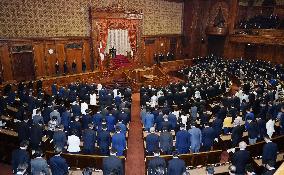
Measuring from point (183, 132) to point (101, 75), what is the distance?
12.4m

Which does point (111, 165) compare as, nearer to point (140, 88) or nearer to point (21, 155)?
point (21, 155)

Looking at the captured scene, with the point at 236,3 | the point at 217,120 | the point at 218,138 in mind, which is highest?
the point at 236,3

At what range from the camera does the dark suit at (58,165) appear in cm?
670

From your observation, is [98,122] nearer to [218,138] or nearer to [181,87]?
[218,138]

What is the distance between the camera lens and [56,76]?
19.2m

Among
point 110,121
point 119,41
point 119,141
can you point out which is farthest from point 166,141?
point 119,41

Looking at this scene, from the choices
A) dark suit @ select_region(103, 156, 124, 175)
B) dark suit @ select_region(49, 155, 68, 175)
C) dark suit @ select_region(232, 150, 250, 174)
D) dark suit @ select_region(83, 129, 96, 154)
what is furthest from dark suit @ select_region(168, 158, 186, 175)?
dark suit @ select_region(83, 129, 96, 154)

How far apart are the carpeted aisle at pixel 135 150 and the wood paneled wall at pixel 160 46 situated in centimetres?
1128

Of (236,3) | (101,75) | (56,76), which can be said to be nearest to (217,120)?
(101,75)

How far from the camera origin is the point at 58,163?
6707 mm

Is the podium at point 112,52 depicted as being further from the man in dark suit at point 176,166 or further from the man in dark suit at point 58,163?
the man in dark suit at point 176,166

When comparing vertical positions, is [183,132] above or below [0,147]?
above

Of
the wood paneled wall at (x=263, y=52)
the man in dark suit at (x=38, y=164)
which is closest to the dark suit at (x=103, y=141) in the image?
the man in dark suit at (x=38, y=164)

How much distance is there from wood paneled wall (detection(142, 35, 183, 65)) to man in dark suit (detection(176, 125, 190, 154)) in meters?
16.1
